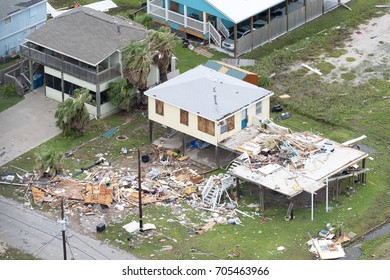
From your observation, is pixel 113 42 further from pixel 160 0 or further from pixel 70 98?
pixel 160 0

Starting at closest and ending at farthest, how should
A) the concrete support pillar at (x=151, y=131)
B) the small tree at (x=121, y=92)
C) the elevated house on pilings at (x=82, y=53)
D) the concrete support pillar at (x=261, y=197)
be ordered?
the concrete support pillar at (x=261, y=197), the concrete support pillar at (x=151, y=131), the small tree at (x=121, y=92), the elevated house on pilings at (x=82, y=53)

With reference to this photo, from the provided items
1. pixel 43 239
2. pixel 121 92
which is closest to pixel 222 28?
pixel 121 92

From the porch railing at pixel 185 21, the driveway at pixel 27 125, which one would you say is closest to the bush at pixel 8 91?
the driveway at pixel 27 125

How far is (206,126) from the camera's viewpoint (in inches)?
2559

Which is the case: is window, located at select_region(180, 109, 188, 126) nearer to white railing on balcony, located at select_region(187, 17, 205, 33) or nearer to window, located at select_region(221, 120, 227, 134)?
window, located at select_region(221, 120, 227, 134)

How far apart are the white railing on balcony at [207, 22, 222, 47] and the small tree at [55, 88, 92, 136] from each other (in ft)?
47.7

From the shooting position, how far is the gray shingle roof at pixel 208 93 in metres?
65.4

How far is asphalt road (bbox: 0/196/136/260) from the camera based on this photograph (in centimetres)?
5719

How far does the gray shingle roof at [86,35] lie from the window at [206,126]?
907 cm

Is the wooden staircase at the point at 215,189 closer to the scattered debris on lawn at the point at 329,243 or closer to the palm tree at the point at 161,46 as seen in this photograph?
the scattered debris on lawn at the point at 329,243

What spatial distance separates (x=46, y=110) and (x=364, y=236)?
25205 mm

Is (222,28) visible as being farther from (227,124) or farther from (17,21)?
(227,124)

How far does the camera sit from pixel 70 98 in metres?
69.3

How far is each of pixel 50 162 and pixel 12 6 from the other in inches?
775
